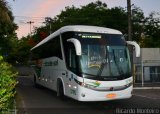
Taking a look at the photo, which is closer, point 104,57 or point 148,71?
point 104,57

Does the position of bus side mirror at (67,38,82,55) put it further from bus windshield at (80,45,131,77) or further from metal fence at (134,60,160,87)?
metal fence at (134,60,160,87)

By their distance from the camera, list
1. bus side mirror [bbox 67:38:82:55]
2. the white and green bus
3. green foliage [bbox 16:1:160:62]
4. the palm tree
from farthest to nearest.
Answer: green foliage [bbox 16:1:160:62] < the palm tree < the white and green bus < bus side mirror [bbox 67:38:82:55]

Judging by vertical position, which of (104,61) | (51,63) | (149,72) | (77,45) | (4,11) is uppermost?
(4,11)

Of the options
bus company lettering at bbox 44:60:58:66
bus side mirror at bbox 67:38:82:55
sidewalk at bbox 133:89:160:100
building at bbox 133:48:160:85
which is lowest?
sidewalk at bbox 133:89:160:100

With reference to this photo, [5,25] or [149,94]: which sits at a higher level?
[5,25]

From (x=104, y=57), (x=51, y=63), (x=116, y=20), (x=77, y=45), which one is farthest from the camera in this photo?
(x=116, y=20)

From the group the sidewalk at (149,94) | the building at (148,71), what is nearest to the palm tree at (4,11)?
the sidewalk at (149,94)

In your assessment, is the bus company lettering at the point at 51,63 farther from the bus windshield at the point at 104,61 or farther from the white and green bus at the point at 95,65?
the bus windshield at the point at 104,61

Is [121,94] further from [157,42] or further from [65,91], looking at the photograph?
[157,42]

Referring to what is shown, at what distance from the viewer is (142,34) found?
63562mm

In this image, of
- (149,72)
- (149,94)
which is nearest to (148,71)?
(149,72)

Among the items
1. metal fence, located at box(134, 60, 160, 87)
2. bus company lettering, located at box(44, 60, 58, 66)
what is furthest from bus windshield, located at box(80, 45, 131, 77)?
metal fence, located at box(134, 60, 160, 87)

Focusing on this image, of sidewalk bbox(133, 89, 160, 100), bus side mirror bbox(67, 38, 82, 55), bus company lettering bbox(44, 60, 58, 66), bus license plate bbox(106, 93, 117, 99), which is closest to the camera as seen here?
bus side mirror bbox(67, 38, 82, 55)

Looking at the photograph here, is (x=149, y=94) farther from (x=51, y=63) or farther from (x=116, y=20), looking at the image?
(x=116, y=20)
